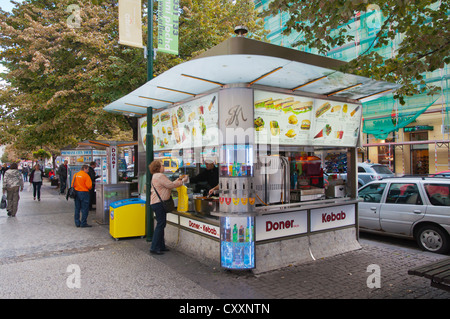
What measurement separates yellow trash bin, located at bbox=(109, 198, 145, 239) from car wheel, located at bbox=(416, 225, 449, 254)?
5909mm

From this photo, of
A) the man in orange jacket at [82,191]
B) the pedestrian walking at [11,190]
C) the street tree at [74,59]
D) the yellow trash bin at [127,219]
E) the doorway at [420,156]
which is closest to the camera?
the yellow trash bin at [127,219]

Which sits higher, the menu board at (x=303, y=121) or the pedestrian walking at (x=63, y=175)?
the menu board at (x=303, y=121)

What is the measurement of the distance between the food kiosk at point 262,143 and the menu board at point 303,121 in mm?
18

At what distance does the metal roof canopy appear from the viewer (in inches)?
153

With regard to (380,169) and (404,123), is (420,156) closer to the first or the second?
(404,123)

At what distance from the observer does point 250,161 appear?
4.85m

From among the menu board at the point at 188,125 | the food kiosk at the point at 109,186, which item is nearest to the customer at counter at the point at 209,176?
the menu board at the point at 188,125

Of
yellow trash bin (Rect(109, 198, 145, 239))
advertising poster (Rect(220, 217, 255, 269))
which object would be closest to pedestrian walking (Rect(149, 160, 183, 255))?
yellow trash bin (Rect(109, 198, 145, 239))

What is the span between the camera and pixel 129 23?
6910 mm

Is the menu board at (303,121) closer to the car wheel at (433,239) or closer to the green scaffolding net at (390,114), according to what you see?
the car wheel at (433,239)

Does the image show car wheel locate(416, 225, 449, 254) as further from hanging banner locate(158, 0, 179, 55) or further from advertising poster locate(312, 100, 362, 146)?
hanging banner locate(158, 0, 179, 55)

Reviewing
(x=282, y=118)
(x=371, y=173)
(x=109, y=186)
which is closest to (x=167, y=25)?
(x=282, y=118)

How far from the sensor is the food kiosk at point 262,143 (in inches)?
181

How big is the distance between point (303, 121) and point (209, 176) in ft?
7.92
